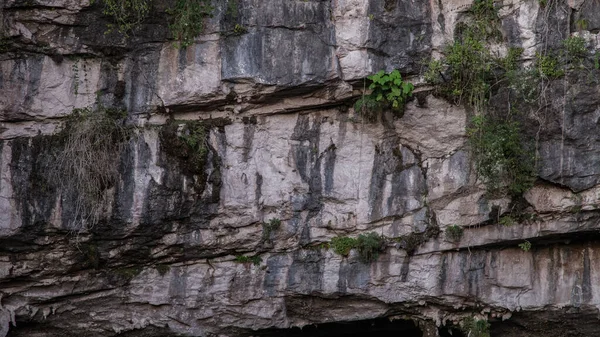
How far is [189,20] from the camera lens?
7.86 metres

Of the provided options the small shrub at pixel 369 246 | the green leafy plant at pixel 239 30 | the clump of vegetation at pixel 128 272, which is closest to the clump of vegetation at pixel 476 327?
the small shrub at pixel 369 246

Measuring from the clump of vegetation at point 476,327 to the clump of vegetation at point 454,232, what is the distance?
952 mm

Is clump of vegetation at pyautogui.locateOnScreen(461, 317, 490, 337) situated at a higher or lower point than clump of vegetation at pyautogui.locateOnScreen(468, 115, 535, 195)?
lower

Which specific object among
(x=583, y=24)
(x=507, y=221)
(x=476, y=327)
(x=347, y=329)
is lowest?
(x=347, y=329)

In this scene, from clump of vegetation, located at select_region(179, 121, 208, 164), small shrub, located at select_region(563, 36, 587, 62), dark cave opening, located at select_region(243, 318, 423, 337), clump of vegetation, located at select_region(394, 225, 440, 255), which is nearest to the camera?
small shrub, located at select_region(563, 36, 587, 62)

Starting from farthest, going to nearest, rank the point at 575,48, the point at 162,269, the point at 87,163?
the point at 162,269 → the point at 87,163 → the point at 575,48

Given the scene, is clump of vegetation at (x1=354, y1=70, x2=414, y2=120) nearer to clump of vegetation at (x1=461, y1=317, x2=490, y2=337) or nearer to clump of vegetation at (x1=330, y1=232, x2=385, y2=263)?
clump of vegetation at (x1=330, y1=232, x2=385, y2=263)

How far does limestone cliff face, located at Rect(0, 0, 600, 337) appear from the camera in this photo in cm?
784

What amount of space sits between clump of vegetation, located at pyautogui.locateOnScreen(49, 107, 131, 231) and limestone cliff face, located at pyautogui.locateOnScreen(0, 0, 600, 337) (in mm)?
102

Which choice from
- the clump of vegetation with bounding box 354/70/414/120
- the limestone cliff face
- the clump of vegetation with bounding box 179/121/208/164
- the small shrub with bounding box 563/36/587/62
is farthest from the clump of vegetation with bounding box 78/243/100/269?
the small shrub with bounding box 563/36/587/62

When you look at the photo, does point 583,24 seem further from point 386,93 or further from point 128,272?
point 128,272

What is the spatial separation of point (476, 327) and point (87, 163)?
14.3 feet

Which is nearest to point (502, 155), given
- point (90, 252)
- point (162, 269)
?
point (162, 269)

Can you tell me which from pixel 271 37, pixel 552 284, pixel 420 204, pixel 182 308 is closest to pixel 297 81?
pixel 271 37
